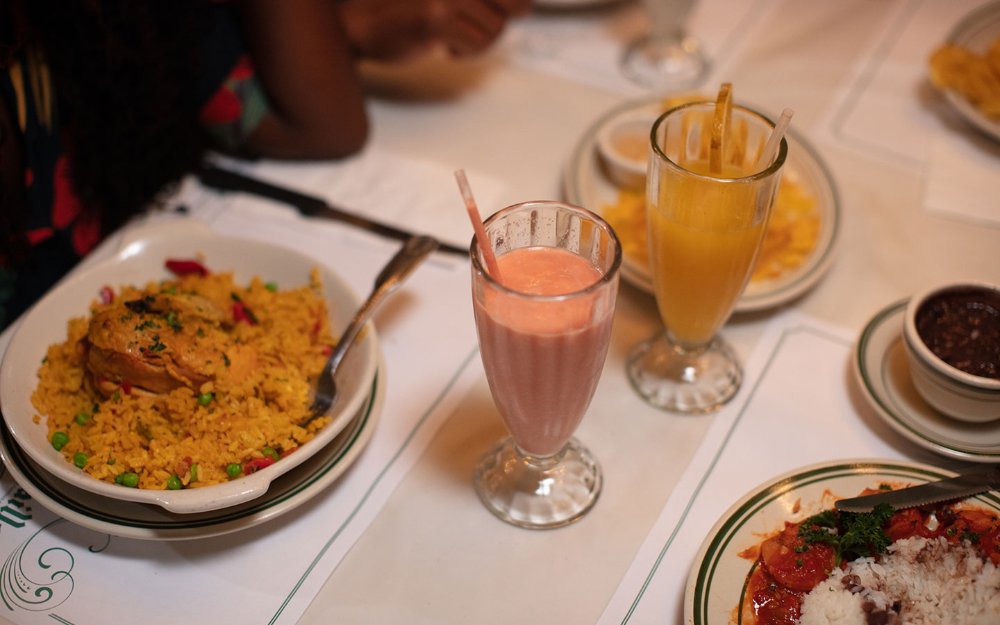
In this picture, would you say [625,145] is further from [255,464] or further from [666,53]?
[255,464]

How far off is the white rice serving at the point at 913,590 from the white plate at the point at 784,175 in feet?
1.41

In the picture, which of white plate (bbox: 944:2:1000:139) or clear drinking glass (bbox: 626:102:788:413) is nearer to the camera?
clear drinking glass (bbox: 626:102:788:413)

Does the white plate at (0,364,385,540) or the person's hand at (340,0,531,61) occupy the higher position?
the person's hand at (340,0,531,61)

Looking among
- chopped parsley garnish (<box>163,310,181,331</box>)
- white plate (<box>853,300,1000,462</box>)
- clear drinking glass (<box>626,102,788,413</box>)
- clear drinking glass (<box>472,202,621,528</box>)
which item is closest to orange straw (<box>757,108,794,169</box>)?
clear drinking glass (<box>626,102,788,413</box>)

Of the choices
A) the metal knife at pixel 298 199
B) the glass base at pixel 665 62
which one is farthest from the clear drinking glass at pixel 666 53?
the metal knife at pixel 298 199

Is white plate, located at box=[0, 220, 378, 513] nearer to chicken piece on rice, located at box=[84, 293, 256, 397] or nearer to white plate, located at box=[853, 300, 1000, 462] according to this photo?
chicken piece on rice, located at box=[84, 293, 256, 397]

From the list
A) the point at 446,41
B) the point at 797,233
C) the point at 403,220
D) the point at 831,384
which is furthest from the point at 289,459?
the point at 446,41

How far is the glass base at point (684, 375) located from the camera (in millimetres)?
1160

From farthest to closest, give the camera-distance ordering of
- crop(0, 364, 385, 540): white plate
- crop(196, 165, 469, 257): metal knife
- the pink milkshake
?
crop(196, 165, 469, 257): metal knife < crop(0, 364, 385, 540): white plate < the pink milkshake

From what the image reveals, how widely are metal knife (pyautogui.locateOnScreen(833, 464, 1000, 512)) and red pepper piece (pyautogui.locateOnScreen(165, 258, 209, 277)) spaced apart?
0.90 m

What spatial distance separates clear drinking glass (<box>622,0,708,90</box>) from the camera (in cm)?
170

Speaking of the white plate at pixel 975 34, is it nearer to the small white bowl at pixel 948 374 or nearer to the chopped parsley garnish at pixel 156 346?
the small white bowl at pixel 948 374

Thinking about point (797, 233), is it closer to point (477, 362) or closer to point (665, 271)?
point (665, 271)

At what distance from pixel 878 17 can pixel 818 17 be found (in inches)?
5.2
